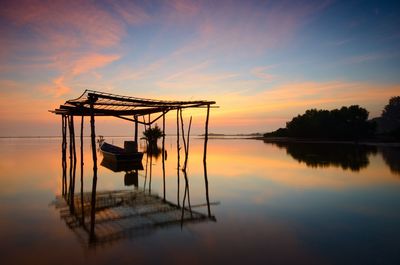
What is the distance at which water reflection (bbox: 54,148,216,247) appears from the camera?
7191mm

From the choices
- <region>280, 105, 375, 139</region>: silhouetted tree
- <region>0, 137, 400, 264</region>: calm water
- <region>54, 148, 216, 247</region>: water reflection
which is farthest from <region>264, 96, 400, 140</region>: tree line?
<region>54, 148, 216, 247</region>: water reflection

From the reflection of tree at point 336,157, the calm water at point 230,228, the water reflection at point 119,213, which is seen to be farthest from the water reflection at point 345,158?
the water reflection at point 119,213

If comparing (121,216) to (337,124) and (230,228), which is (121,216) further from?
(337,124)

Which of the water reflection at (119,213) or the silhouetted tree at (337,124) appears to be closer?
the water reflection at (119,213)

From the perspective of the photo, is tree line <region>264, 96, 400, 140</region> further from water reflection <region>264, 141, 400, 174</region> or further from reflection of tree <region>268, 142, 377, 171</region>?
reflection of tree <region>268, 142, 377, 171</region>

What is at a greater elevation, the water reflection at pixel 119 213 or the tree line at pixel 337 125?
the tree line at pixel 337 125

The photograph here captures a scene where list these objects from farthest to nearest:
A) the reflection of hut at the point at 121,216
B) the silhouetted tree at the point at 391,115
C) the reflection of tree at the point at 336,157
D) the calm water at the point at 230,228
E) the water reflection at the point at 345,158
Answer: the silhouetted tree at the point at 391,115, the reflection of tree at the point at 336,157, the water reflection at the point at 345,158, the reflection of hut at the point at 121,216, the calm water at the point at 230,228

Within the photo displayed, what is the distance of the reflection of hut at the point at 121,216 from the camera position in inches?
280

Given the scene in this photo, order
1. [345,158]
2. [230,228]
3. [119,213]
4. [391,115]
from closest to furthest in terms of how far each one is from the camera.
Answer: [230,228] < [119,213] < [345,158] < [391,115]

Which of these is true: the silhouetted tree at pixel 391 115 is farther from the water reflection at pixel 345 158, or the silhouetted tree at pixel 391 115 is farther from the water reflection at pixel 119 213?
the water reflection at pixel 119 213

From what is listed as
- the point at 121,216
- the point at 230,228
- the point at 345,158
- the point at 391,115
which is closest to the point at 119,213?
the point at 121,216

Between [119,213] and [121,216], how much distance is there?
38 cm

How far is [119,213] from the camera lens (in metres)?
8.95

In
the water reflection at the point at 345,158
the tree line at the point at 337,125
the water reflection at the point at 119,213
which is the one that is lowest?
the water reflection at the point at 119,213
